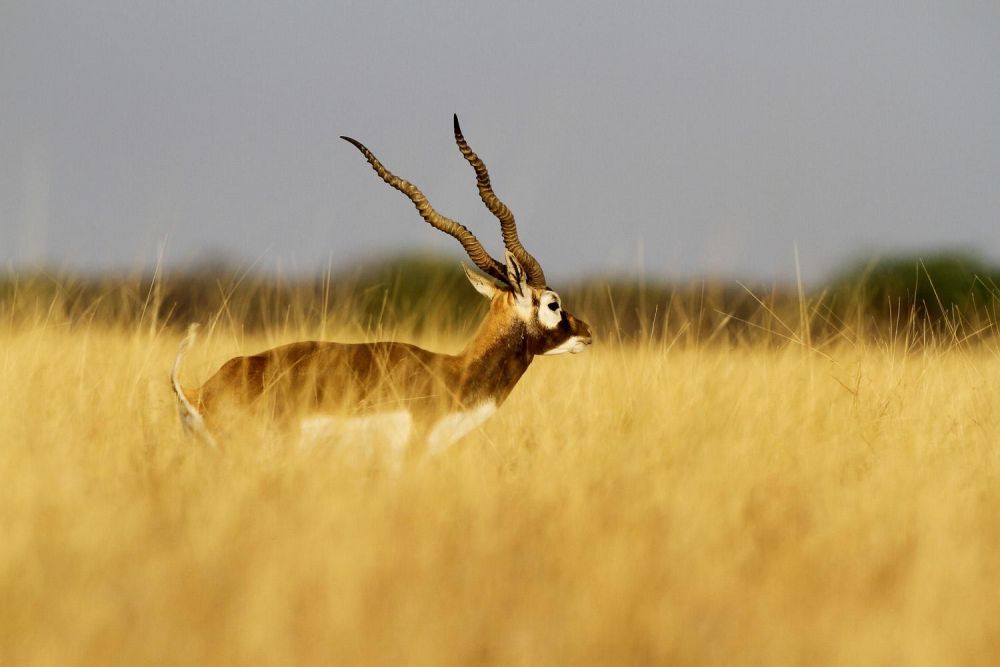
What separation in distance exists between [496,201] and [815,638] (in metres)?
3.74

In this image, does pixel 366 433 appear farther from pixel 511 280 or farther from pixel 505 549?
pixel 505 549

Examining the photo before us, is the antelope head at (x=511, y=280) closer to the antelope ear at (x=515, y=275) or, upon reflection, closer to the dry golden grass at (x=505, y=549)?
the antelope ear at (x=515, y=275)

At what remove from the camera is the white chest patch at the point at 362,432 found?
5461 mm

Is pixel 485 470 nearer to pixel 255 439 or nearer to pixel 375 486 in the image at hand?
pixel 375 486

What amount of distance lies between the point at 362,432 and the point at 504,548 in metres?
2.07

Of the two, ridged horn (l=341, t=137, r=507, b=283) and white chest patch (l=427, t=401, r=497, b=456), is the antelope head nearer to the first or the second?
ridged horn (l=341, t=137, r=507, b=283)

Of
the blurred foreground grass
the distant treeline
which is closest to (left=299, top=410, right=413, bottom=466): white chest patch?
the blurred foreground grass

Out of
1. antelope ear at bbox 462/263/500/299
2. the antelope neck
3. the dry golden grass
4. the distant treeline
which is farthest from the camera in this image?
the distant treeline

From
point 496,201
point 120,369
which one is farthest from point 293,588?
point 120,369

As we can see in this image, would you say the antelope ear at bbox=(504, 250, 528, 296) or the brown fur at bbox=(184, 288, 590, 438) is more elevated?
the antelope ear at bbox=(504, 250, 528, 296)

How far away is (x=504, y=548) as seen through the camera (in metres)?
3.58

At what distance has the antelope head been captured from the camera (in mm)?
6223

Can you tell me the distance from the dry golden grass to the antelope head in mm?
590

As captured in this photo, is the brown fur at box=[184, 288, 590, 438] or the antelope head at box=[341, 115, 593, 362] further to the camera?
the antelope head at box=[341, 115, 593, 362]
